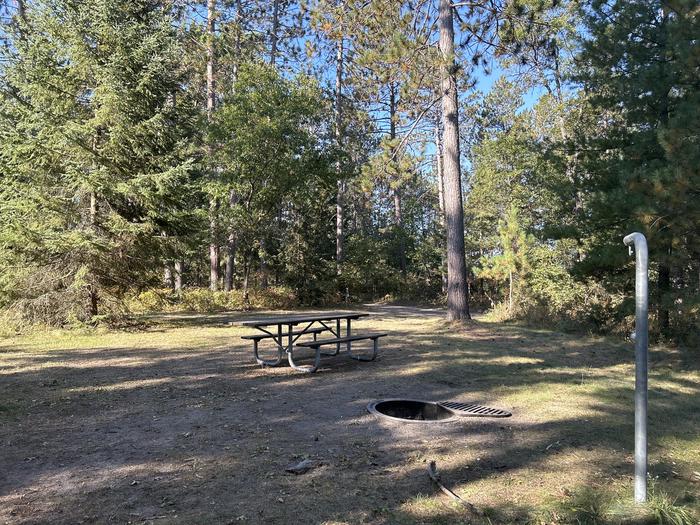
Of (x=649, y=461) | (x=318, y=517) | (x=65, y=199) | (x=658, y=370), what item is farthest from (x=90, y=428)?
(x=65, y=199)

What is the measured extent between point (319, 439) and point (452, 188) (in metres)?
9.49

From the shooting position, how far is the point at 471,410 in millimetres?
5270

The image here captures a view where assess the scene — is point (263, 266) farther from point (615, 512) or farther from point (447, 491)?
point (615, 512)

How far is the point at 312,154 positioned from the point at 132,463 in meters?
17.1

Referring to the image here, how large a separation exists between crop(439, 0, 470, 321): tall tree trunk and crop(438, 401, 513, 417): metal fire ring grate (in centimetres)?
741

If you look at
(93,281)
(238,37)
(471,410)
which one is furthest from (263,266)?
(471,410)

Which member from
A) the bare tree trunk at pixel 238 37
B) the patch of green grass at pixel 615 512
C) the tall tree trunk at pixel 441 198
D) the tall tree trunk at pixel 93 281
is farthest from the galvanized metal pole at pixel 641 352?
the tall tree trunk at pixel 441 198

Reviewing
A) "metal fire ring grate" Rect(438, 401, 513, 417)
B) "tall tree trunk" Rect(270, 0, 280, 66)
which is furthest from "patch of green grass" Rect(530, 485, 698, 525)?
"tall tree trunk" Rect(270, 0, 280, 66)

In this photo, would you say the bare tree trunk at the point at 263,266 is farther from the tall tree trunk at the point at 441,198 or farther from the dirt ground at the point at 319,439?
the dirt ground at the point at 319,439

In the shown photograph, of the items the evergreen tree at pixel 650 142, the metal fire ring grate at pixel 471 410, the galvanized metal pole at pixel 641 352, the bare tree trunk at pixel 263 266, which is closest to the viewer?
the galvanized metal pole at pixel 641 352

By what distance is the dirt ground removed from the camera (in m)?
3.13

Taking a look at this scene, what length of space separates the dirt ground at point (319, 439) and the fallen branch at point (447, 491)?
→ 0.24 ft

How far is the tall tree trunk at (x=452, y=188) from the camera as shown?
1259 centimetres

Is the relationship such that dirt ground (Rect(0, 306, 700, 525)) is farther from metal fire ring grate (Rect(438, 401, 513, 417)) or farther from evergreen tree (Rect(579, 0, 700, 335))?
evergreen tree (Rect(579, 0, 700, 335))
